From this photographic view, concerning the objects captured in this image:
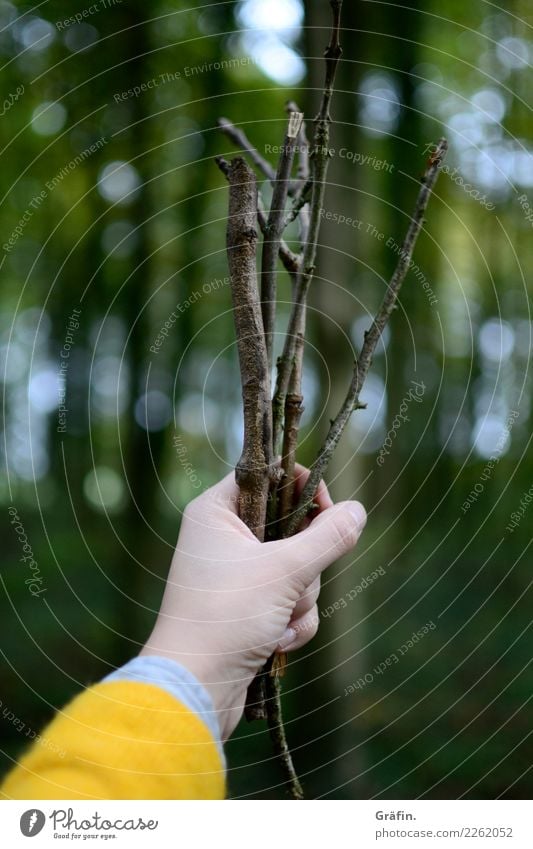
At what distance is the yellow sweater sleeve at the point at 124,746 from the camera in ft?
1.78

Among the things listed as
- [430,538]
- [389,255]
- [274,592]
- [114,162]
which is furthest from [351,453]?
[430,538]

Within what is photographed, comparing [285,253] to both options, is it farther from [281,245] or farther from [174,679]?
[174,679]

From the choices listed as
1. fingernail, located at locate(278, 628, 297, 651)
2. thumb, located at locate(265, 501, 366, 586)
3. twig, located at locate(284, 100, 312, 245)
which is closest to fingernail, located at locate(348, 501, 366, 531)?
thumb, located at locate(265, 501, 366, 586)

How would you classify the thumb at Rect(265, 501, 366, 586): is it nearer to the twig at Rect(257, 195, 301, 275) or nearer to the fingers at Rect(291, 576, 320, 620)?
the fingers at Rect(291, 576, 320, 620)

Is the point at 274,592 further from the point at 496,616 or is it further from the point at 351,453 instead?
the point at 496,616

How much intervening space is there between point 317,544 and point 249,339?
0.57ft

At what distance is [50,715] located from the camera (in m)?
2.23

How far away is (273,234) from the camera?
0.54 metres

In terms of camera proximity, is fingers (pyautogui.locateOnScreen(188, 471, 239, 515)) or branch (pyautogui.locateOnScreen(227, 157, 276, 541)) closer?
branch (pyautogui.locateOnScreen(227, 157, 276, 541))

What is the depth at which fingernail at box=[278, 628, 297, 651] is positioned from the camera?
60 centimetres

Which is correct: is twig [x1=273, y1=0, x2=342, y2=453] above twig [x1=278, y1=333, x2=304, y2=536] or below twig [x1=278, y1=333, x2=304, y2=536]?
above

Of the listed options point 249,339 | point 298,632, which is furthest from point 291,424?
point 298,632

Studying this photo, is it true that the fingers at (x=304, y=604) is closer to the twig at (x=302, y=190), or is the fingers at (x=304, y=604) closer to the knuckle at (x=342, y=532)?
the knuckle at (x=342, y=532)

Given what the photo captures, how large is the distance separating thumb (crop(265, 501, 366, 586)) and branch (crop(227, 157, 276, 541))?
4 cm
